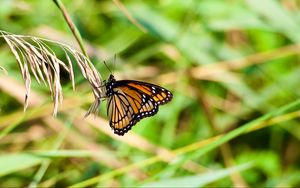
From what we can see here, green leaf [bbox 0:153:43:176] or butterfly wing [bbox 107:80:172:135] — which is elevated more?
butterfly wing [bbox 107:80:172:135]

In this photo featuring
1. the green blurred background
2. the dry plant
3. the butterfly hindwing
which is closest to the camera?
the dry plant

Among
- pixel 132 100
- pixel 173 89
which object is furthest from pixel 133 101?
pixel 173 89

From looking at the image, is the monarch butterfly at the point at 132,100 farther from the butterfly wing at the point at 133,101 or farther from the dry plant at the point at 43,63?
the dry plant at the point at 43,63

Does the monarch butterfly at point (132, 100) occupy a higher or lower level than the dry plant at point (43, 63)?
higher

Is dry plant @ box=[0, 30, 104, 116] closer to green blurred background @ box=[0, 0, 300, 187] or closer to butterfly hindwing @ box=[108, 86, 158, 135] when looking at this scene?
butterfly hindwing @ box=[108, 86, 158, 135]

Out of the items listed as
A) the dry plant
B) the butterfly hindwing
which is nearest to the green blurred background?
the butterfly hindwing

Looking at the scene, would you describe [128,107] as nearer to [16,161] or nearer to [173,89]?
[16,161]

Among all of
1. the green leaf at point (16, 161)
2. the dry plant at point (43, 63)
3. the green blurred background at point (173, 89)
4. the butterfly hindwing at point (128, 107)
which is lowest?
the green leaf at point (16, 161)

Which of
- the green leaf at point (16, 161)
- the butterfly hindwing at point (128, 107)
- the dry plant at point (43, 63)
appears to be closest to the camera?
the dry plant at point (43, 63)

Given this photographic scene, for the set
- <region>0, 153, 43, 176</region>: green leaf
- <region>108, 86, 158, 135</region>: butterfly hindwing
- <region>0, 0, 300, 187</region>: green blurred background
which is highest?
<region>0, 0, 300, 187</region>: green blurred background

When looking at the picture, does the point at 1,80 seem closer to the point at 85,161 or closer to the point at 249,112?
the point at 85,161

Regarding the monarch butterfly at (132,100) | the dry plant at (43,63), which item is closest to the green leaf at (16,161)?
the monarch butterfly at (132,100)
